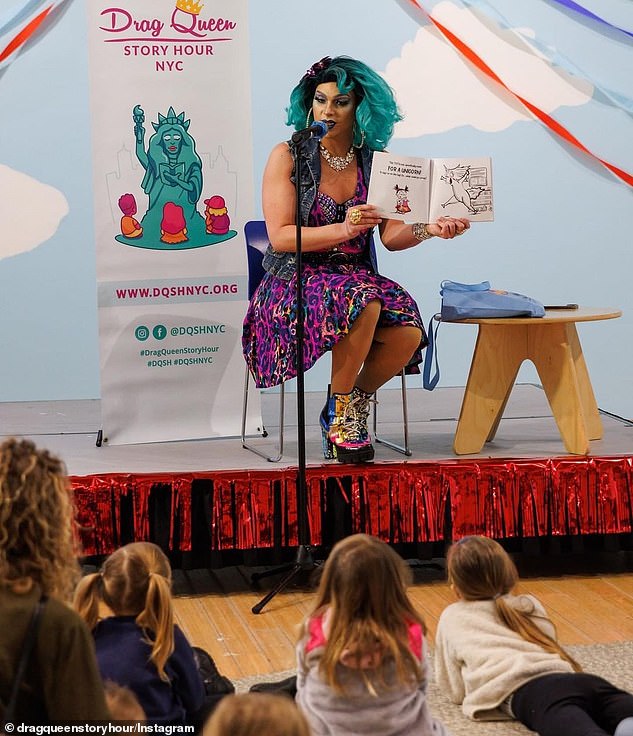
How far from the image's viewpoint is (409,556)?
342 cm

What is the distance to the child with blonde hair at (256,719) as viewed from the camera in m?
1.19

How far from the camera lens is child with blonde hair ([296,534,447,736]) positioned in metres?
1.89

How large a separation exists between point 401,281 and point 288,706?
→ 14.0ft

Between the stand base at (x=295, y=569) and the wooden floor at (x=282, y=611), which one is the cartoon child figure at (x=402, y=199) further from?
the wooden floor at (x=282, y=611)

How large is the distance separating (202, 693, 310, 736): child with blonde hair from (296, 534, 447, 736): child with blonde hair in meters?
0.67

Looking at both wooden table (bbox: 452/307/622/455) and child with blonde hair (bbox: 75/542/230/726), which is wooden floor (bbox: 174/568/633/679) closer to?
wooden table (bbox: 452/307/622/455)

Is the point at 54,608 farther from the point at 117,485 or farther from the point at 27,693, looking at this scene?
the point at 117,485

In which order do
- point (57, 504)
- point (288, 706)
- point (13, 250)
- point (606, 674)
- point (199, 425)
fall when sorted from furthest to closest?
point (13, 250) → point (199, 425) → point (606, 674) → point (57, 504) → point (288, 706)

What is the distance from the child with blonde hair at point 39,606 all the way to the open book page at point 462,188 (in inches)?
75.1

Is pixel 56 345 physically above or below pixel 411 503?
above

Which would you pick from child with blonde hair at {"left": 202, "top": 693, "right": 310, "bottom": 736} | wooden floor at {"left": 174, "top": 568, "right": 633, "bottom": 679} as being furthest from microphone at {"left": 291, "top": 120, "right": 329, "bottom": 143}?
child with blonde hair at {"left": 202, "top": 693, "right": 310, "bottom": 736}

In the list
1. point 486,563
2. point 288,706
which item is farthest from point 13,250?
point 288,706

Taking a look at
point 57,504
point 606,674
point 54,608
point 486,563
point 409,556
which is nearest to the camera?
point 54,608

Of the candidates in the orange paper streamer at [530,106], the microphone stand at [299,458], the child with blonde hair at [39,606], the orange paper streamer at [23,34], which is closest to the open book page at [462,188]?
the microphone stand at [299,458]
